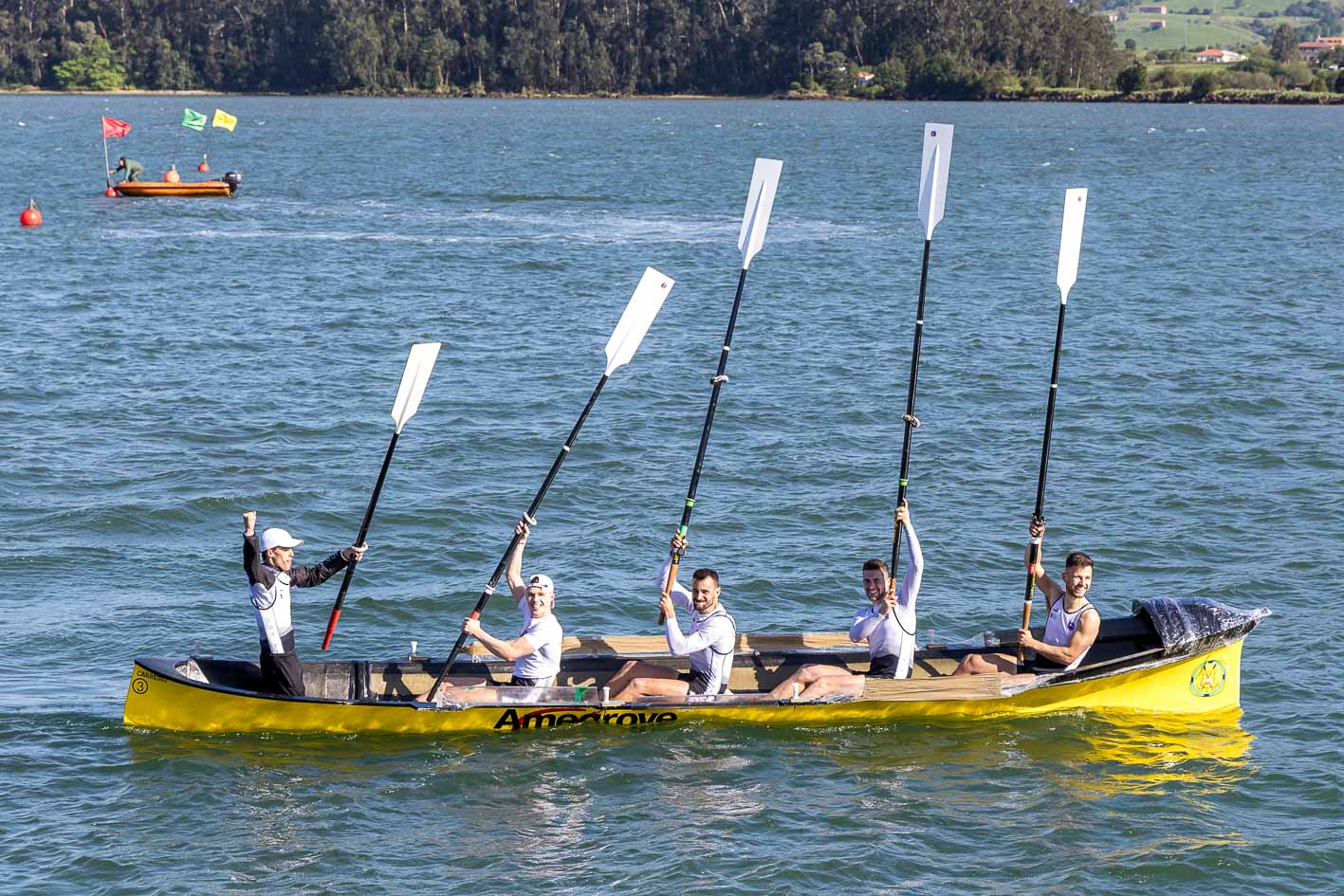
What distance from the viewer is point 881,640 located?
15.0 meters

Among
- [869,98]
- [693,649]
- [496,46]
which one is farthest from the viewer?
[496,46]

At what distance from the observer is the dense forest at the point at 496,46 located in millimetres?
163250

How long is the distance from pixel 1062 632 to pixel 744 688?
9.75ft

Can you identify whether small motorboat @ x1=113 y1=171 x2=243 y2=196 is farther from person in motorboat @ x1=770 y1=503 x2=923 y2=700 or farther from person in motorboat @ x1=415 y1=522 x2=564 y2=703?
person in motorboat @ x1=770 y1=503 x2=923 y2=700

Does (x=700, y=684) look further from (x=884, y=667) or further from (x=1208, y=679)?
(x=1208, y=679)

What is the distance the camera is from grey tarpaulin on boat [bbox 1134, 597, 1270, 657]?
15.0 m

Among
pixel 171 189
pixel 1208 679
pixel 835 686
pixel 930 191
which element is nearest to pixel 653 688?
pixel 835 686

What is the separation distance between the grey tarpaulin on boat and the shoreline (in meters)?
147

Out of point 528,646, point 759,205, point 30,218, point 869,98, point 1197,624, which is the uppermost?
point 869,98

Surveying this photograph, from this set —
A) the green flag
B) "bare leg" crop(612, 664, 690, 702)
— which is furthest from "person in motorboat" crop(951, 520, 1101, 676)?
the green flag

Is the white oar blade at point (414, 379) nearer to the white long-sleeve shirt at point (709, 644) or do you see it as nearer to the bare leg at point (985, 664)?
the white long-sleeve shirt at point (709, 644)

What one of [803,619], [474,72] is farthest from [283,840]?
[474,72]

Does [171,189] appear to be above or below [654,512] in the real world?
above

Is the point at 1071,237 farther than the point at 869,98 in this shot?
No
